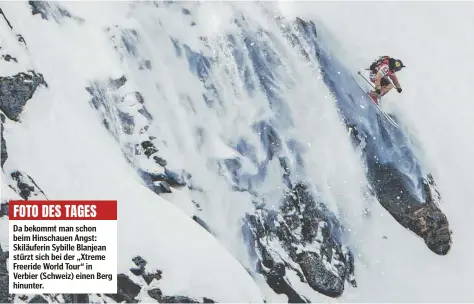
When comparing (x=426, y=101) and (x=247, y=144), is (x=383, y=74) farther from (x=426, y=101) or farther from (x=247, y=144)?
(x=247, y=144)

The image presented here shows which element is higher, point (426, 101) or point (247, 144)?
point (426, 101)

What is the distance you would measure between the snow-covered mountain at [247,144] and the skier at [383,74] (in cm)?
73

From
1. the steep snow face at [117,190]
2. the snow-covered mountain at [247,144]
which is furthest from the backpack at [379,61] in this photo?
the steep snow face at [117,190]

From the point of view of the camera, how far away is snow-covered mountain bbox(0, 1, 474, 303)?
20.5m

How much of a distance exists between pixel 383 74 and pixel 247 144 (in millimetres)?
5902

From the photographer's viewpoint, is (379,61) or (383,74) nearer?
(379,61)

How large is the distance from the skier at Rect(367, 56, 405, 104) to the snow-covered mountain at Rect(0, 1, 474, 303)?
2.39 ft

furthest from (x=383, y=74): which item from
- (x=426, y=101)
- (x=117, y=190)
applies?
Result: (x=117, y=190)

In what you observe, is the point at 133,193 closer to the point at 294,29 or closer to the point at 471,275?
the point at 294,29

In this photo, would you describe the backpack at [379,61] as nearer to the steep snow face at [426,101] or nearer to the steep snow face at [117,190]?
the steep snow face at [426,101]

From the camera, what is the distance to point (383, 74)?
86.1 ft

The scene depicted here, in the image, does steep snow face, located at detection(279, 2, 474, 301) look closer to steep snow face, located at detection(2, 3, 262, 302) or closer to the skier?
the skier

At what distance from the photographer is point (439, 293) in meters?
24.1

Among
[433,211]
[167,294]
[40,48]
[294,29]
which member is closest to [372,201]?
[433,211]
